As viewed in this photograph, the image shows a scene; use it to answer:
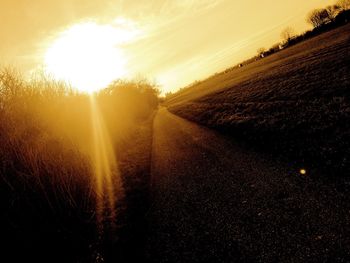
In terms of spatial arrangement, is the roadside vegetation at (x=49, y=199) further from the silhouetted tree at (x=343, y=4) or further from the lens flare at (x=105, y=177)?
the silhouetted tree at (x=343, y=4)

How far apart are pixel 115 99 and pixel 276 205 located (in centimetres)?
2944

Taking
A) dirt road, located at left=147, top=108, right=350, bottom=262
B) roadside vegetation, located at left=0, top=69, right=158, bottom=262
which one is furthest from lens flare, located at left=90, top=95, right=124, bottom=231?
dirt road, located at left=147, top=108, right=350, bottom=262

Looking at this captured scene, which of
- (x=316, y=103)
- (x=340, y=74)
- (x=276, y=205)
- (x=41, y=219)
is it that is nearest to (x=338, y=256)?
(x=276, y=205)

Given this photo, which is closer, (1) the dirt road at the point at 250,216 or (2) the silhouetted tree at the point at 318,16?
(1) the dirt road at the point at 250,216

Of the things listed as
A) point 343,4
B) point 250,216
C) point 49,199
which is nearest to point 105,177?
point 49,199

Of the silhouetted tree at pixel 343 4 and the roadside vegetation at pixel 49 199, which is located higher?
the silhouetted tree at pixel 343 4

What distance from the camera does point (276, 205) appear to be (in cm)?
538

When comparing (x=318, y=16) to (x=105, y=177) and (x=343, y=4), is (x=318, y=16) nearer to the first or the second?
(x=343, y=4)

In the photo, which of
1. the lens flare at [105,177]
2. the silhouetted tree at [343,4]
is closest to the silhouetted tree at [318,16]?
the silhouetted tree at [343,4]

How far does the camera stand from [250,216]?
17.5 feet

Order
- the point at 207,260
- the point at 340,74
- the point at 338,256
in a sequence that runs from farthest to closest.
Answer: the point at 340,74 < the point at 207,260 < the point at 338,256

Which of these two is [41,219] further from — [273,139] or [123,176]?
[273,139]

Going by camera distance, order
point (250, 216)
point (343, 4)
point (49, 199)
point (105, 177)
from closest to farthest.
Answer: point (250, 216) → point (49, 199) → point (105, 177) → point (343, 4)

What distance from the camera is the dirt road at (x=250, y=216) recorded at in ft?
13.6
